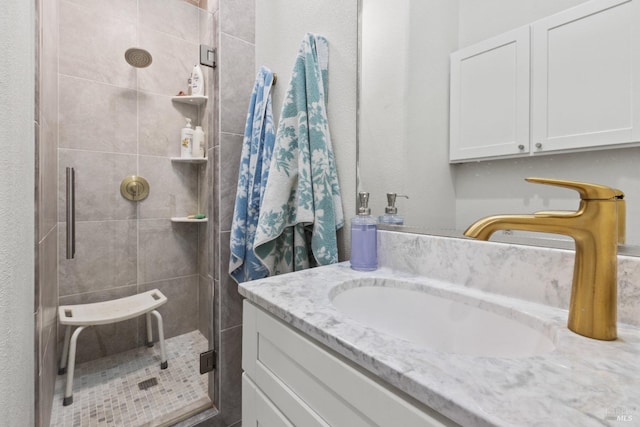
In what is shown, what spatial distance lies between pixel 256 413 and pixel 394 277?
16.4 inches

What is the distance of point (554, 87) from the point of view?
540 mm

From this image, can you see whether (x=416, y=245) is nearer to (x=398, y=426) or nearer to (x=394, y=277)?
(x=394, y=277)

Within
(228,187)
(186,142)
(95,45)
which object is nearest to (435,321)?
(228,187)

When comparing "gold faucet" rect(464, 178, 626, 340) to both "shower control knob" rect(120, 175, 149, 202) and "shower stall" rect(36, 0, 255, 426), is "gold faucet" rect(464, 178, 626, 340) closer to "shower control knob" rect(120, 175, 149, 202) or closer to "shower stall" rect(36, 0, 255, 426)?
"shower stall" rect(36, 0, 255, 426)

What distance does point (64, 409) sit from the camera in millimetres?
1175

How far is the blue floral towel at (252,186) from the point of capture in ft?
3.33

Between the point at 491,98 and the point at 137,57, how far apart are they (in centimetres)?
181

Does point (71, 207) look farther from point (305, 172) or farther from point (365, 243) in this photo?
point (365, 243)

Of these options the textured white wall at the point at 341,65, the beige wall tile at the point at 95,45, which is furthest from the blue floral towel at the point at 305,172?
the beige wall tile at the point at 95,45

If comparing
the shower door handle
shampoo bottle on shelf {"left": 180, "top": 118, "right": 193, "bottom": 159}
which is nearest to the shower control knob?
shampoo bottle on shelf {"left": 180, "top": 118, "right": 193, "bottom": 159}

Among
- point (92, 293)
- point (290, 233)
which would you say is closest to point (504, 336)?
point (290, 233)

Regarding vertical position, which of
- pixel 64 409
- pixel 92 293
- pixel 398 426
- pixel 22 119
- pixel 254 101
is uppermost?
pixel 254 101

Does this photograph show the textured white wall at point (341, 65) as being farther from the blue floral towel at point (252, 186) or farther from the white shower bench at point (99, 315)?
the white shower bench at point (99, 315)

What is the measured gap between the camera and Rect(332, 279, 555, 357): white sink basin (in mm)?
465
